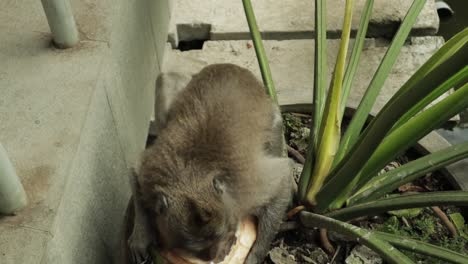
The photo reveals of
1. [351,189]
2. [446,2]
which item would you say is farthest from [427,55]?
[351,189]

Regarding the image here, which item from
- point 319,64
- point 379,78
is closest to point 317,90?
point 319,64

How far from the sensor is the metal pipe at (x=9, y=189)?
164 centimetres

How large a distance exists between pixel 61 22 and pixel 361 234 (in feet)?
4.65

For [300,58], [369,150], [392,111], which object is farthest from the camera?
[300,58]

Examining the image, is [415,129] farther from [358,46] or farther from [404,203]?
[358,46]

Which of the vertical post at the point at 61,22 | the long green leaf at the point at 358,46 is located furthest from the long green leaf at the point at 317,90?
the vertical post at the point at 61,22

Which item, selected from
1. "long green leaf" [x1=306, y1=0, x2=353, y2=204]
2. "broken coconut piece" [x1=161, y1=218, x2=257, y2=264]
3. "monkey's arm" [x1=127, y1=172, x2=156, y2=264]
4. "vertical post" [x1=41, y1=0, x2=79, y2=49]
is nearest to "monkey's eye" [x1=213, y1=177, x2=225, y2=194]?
"broken coconut piece" [x1=161, y1=218, x2=257, y2=264]

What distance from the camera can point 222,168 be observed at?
2188mm

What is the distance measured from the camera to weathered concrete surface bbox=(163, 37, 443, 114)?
3.64 meters

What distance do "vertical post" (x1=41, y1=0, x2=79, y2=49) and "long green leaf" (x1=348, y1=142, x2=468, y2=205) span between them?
1.37 metres

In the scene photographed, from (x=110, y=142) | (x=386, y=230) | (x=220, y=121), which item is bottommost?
(x=386, y=230)

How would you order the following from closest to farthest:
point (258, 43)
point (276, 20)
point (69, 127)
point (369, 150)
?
1. point (369, 150)
2. point (69, 127)
3. point (258, 43)
4. point (276, 20)

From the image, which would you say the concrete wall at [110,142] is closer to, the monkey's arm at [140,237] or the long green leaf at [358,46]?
the monkey's arm at [140,237]

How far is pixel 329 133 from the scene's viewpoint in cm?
237
